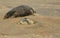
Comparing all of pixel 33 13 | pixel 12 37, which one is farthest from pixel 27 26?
pixel 33 13

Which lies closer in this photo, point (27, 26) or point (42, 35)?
point (42, 35)

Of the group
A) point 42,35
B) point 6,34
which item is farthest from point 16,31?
point 42,35

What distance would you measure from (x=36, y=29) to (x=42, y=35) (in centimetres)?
87

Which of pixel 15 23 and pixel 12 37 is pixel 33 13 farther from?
pixel 12 37

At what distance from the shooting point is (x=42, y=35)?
27.3 ft

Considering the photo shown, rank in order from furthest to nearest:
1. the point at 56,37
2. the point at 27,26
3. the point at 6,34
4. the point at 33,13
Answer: the point at 33,13, the point at 27,26, the point at 6,34, the point at 56,37

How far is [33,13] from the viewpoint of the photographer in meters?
12.3

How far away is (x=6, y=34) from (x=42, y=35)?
1.27 m

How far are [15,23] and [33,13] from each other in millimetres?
2222

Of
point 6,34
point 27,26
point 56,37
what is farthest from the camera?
point 27,26

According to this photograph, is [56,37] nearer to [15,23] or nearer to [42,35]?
[42,35]

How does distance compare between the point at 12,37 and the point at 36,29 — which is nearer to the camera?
the point at 12,37

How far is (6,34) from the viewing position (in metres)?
8.61

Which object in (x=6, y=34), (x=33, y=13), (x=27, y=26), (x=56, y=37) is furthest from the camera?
(x=33, y=13)
